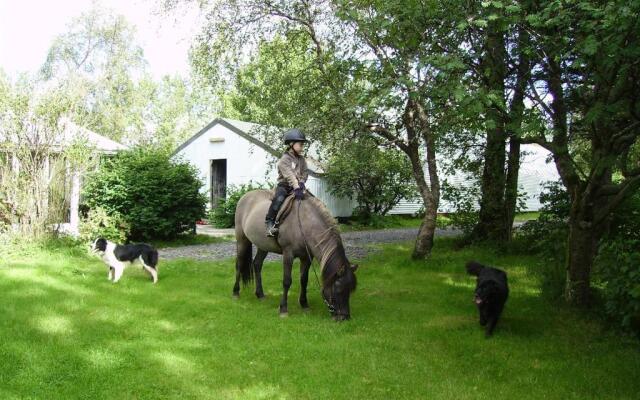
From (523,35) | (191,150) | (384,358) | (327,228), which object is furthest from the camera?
(191,150)

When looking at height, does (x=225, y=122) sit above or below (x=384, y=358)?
above

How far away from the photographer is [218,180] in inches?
1005

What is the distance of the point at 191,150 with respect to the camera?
83.8ft

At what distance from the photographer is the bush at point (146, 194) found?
1573 cm

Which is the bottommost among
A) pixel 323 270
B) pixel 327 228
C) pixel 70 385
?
pixel 70 385

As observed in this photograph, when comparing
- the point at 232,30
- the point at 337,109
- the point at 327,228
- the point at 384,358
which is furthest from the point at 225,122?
the point at 384,358

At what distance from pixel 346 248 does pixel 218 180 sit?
37.9 ft

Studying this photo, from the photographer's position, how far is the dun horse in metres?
7.48

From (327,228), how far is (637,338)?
4176 millimetres

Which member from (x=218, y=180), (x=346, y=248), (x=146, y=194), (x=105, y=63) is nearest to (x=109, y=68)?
(x=105, y=63)

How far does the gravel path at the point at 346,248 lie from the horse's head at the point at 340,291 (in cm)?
612

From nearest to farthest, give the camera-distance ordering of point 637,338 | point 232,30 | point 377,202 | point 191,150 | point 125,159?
1. point 637,338
2. point 232,30
3. point 125,159
4. point 377,202
5. point 191,150

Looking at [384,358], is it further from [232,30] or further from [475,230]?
[232,30]

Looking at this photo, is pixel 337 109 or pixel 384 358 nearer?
pixel 384 358
